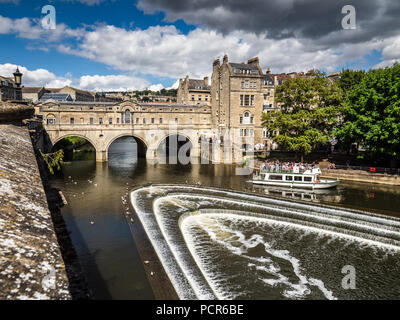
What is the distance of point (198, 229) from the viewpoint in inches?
764

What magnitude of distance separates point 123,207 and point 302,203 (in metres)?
15.1

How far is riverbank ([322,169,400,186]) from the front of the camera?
33.5 meters

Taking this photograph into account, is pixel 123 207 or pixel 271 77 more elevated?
pixel 271 77

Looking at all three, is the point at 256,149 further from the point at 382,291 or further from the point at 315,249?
the point at 382,291

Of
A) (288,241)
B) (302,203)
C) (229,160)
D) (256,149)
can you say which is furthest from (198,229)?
(256,149)

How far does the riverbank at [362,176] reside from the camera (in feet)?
110

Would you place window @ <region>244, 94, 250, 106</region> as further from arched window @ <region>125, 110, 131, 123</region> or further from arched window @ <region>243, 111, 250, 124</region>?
arched window @ <region>125, 110, 131, 123</region>

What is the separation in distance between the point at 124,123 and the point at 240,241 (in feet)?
125

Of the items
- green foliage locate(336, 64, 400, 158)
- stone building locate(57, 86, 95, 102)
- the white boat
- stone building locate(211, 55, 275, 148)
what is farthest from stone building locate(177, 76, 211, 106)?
stone building locate(57, 86, 95, 102)

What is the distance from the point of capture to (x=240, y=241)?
57.7ft

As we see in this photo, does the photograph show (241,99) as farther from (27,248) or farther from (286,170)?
(27,248)

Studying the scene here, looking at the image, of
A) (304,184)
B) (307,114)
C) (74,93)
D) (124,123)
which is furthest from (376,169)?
(74,93)

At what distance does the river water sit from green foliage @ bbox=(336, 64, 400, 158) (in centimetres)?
597
